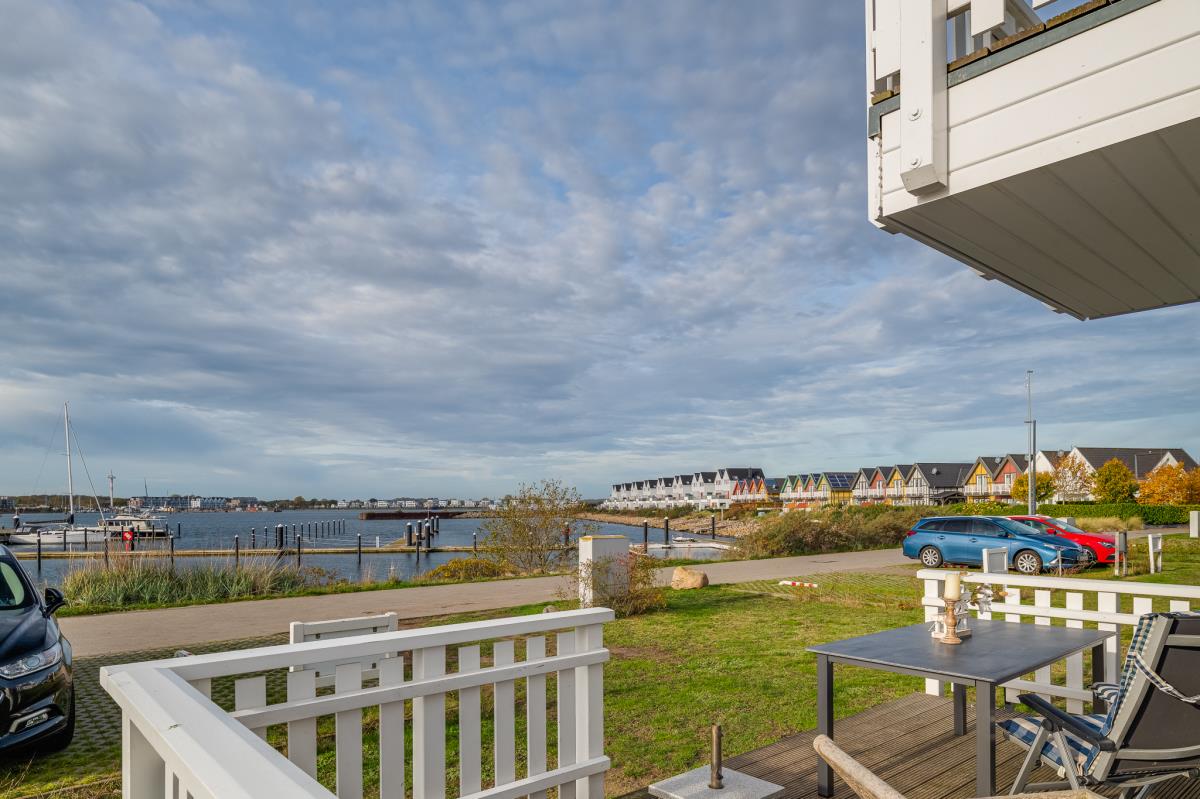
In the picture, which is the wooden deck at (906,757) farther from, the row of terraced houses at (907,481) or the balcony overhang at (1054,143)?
the row of terraced houses at (907,481)

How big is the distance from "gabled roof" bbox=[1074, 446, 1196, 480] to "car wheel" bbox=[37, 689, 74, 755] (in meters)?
77.7

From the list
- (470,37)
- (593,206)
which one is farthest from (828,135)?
(593,206)

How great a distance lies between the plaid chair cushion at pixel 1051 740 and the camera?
280 centimetres

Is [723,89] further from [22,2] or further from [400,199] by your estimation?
[400,199]

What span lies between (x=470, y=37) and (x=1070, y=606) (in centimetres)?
774

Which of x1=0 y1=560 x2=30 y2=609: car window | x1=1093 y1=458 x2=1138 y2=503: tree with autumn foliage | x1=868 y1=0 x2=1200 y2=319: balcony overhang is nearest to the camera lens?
x1=868 y1=0 x2=1200 y2=319: balcony overhang

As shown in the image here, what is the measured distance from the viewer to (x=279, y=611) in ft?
35.1

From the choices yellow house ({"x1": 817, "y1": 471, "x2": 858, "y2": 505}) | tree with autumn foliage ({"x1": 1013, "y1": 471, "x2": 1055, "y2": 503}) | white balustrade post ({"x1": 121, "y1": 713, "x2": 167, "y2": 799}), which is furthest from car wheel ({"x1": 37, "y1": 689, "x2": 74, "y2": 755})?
yellow house ({"x1": 817, "y1": 471, "x2": 858, "y2": 505})

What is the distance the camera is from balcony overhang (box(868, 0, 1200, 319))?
2.12m

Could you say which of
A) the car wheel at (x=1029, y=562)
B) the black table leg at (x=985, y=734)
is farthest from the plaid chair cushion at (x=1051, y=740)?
the car wheel at (x=1029, y=562)

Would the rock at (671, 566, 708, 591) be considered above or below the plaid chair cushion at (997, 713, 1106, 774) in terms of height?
below

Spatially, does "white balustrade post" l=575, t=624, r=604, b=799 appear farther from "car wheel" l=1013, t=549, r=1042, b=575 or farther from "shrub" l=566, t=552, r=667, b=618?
"car wheel" l=1013, t=549, r=1042, b=575

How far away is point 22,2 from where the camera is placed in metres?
7.17

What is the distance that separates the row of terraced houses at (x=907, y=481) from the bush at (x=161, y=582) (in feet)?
158
